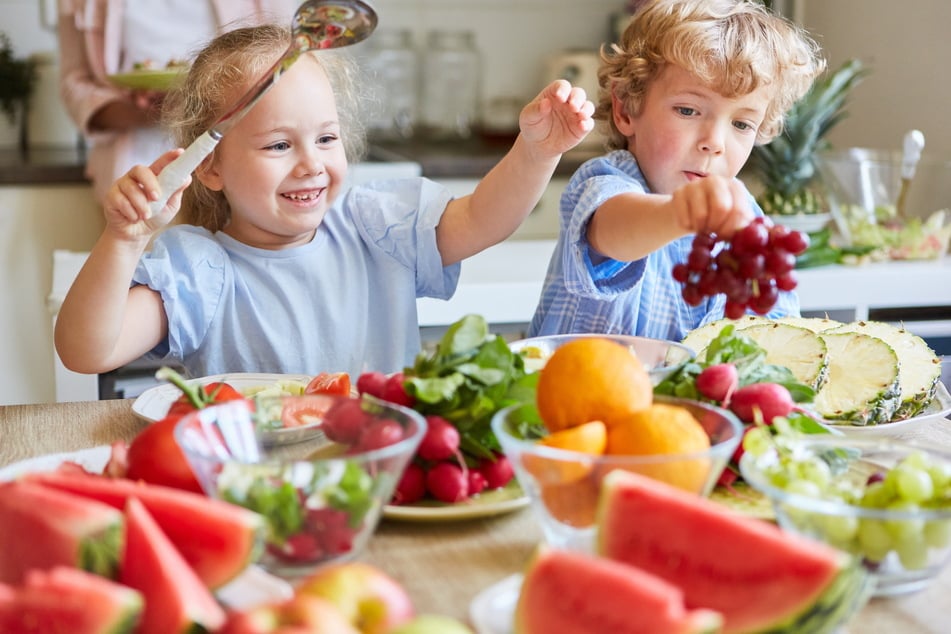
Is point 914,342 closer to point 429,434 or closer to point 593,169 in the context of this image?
point 593,169

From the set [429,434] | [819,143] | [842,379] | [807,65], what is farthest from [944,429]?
[819,143]

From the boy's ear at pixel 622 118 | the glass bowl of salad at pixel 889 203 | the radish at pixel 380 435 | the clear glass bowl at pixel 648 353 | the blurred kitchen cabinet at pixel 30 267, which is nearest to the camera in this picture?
the radish at pixel 380 435

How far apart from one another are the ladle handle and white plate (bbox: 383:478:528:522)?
0.43 m

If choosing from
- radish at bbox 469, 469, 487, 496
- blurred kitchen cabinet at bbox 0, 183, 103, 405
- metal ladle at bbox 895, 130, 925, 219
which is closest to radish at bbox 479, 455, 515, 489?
radish at bbox 469, 469, 487, 496

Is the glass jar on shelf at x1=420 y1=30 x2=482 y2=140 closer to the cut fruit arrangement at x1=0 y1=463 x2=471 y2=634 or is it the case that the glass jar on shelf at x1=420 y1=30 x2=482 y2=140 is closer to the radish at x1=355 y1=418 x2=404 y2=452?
the radish at x1=355 y1=418 x2=404 y2=452

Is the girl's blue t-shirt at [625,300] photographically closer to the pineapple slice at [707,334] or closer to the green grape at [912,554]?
the pineapple slice at [707,334]

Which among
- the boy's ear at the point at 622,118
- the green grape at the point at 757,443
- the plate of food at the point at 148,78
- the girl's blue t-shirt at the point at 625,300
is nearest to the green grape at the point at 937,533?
the green grape at the point at 757,443

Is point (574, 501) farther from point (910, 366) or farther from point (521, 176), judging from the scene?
point (521, 176)

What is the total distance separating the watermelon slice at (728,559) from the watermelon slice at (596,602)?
31 millimetres

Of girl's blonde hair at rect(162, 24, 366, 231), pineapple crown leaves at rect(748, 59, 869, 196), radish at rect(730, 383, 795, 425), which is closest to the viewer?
radish at rect(730, 383, 795, 425)

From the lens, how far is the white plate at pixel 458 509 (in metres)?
0.87

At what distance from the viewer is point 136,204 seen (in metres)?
1.17

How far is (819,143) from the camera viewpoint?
2842 millimetres

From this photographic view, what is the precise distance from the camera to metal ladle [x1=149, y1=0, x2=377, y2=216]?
42.4 inches
